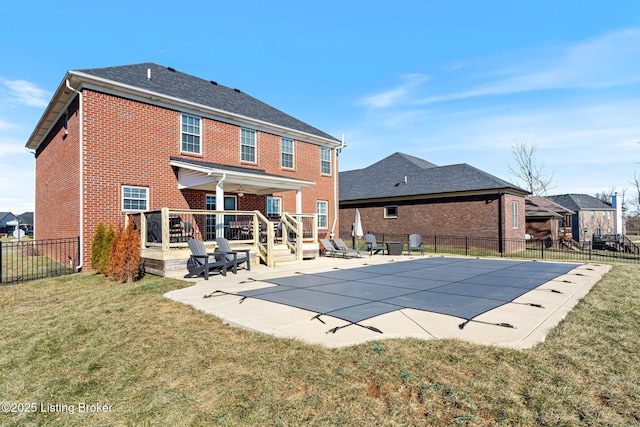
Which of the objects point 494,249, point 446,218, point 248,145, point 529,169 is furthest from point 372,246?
point 529,169

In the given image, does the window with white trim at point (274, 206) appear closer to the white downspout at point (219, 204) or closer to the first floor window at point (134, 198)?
the white downspout at point (219, 204)

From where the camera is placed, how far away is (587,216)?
1635 inches

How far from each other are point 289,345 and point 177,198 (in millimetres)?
10833

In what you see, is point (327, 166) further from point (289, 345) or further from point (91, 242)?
point (289, 345)

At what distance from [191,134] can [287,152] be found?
17.7 feet

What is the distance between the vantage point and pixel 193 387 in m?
3.41

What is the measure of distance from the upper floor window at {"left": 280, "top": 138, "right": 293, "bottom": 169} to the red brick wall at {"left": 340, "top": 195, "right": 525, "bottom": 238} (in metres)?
9.89

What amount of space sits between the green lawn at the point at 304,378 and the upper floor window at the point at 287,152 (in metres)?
13.3

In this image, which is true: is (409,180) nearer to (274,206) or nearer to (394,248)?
(394,248)

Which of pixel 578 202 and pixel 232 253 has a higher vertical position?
pixel 578 202

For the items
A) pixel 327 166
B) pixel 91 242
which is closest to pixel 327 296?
pixel 91 242

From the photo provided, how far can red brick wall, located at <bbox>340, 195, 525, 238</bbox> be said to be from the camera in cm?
2070

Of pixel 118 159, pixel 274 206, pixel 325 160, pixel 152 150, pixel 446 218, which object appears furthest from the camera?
pixel 446 218

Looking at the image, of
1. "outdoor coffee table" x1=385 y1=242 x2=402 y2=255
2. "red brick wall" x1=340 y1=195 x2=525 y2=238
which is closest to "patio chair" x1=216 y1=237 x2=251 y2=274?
"outdoor coffee table" x1=385 y1=242 x2=402 y2=255
